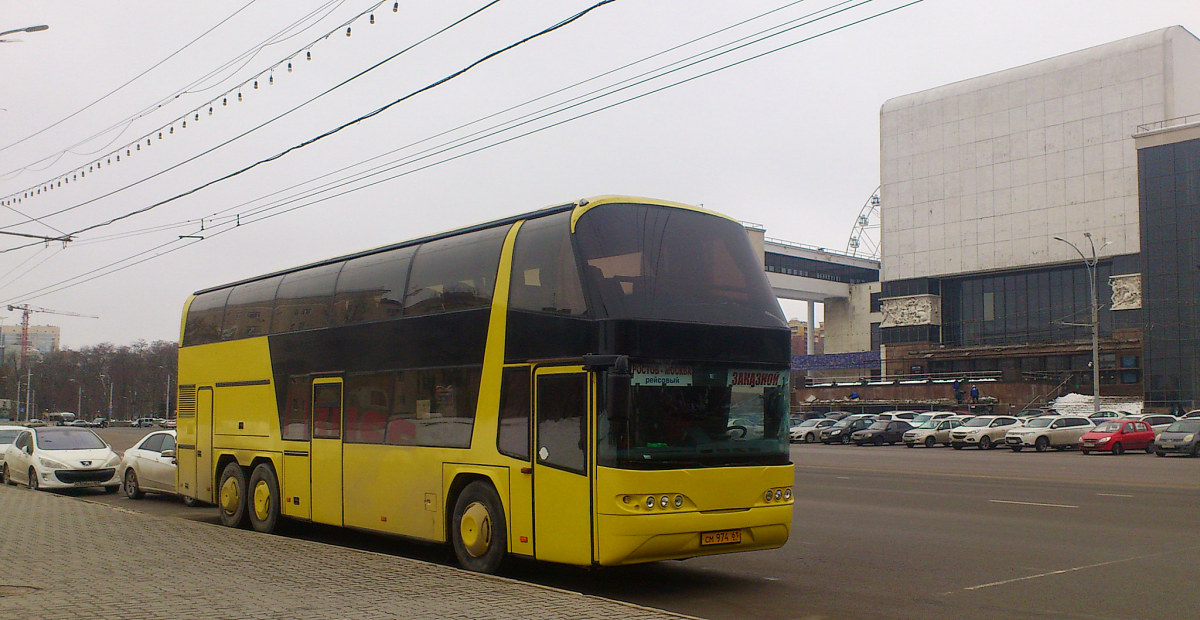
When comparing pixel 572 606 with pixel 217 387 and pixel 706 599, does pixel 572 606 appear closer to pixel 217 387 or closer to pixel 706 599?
pixel 706 599

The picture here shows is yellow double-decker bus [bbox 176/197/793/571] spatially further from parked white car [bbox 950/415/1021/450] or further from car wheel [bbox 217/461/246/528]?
parked white car [bbox 950/415/1021/450]

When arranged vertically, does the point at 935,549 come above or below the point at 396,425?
below

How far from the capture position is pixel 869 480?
78.4 ft

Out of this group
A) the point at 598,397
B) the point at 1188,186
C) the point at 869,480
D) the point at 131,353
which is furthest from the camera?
the point at 131,353

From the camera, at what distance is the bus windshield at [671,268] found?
9531 mm

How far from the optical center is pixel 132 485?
68.5 ft

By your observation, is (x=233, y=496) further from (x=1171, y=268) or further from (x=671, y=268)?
(x=1171, y=268)

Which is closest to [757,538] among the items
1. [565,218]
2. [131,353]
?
[565,218]

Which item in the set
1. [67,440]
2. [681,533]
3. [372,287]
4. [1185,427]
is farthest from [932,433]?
[681,533]

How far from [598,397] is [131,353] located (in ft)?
369

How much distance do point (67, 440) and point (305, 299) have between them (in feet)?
39.1

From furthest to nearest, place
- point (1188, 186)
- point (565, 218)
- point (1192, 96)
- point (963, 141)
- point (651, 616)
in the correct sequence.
A: 1. point (963, 141)
2. point (1192, 96)
3. point (1188, 186)
4. point (565, 218)
5. point (651, 616)

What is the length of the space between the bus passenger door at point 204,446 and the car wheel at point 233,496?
43cm

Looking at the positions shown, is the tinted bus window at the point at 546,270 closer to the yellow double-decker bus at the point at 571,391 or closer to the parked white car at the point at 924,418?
the yellow double-decker bus at the point at 571,391
